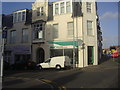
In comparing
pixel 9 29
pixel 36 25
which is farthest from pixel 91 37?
pixel 9 29

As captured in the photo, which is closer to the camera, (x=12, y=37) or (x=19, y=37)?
(x=19, y=37)

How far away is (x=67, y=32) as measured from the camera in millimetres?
23188

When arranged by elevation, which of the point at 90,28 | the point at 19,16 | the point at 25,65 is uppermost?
the point at 19,16

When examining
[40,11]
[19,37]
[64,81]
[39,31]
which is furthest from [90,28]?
[64,81]

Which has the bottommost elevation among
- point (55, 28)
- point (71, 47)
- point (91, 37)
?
point (71, 47)

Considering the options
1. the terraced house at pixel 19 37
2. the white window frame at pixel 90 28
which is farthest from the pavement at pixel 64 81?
the terraced house at pixel 19 37

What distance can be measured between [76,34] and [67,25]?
2126 mm

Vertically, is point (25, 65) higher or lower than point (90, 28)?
lower

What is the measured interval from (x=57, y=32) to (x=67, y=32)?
1737mm

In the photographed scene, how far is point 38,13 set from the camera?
26.5 metres

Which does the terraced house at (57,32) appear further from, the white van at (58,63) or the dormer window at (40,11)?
the white van at (58,63)

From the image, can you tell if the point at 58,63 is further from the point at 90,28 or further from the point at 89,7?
the point at 89,7

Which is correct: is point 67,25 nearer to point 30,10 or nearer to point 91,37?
point 91,37

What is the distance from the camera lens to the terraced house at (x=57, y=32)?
2223cm
